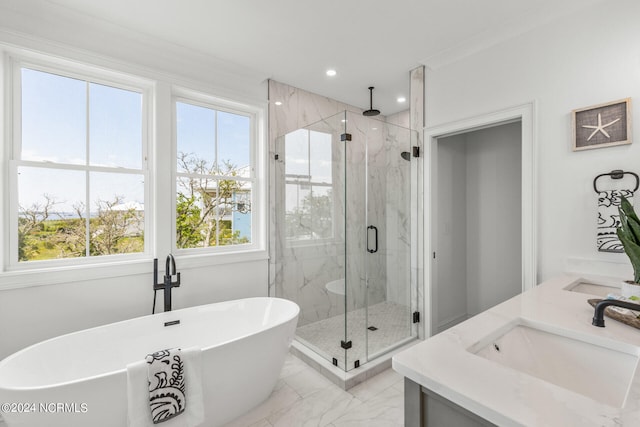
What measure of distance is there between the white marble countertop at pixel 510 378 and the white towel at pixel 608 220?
33.1 inches

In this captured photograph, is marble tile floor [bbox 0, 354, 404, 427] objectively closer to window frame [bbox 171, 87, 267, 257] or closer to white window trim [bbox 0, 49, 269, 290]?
white window trim [bbox 0, 49, 269, 290]

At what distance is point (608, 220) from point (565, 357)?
126 centimetres

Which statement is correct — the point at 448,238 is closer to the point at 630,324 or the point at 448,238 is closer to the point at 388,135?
the point at 388,135

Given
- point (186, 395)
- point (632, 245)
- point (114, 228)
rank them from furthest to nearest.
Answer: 1. point (114, 228)
2. point (186, 395)
3. point (632, 245)

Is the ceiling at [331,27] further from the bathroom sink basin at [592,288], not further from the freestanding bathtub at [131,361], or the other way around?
the freestanding bathtub at [131,361]

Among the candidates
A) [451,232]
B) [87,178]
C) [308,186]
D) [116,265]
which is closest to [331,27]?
[308,186]

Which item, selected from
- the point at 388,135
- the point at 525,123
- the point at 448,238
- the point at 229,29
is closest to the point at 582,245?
the point at 525,123

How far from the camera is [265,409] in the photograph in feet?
6.49

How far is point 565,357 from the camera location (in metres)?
1.08

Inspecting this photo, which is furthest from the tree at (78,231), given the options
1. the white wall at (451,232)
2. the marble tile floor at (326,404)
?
the white wall at (451,232)

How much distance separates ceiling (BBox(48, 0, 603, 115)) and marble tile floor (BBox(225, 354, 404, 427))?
271cm

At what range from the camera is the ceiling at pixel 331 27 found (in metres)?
2.00

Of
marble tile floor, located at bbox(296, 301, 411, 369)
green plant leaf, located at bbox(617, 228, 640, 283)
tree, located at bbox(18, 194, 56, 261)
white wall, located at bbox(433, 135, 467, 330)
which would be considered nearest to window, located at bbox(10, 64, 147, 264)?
tree, located at bbox(18, 194, 56, 261)

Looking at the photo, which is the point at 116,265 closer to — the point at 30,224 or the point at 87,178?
the point at 30,224
